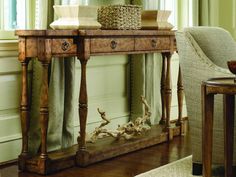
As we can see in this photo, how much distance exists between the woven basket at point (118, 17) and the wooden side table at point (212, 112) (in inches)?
44.5

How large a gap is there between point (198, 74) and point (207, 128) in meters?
0.49

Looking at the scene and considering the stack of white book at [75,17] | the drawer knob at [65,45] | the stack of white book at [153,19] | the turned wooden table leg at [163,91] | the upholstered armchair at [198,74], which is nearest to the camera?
the upholstered armchair at [198,74]

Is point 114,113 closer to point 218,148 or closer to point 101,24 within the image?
point 101,24

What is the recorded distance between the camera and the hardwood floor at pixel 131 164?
3281 mm

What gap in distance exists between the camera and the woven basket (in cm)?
378


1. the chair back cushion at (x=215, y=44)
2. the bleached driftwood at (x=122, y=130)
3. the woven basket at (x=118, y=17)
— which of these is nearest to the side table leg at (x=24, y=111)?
the bleached driftwood at (x=122, y=130)

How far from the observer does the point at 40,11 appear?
11.9 ft

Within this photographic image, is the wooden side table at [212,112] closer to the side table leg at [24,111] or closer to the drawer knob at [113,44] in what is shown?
the drawer knob at [113,44]

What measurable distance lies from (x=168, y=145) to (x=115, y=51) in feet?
3.16

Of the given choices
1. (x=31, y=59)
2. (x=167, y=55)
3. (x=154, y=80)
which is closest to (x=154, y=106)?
(x=154, y=80)

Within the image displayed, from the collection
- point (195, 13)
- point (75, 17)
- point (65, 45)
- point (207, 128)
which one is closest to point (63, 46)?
point (65, 45)

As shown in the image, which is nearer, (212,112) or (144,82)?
Result: (212,112)

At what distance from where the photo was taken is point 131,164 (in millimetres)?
3555

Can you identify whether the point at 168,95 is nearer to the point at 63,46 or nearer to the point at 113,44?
the point at 113,44
